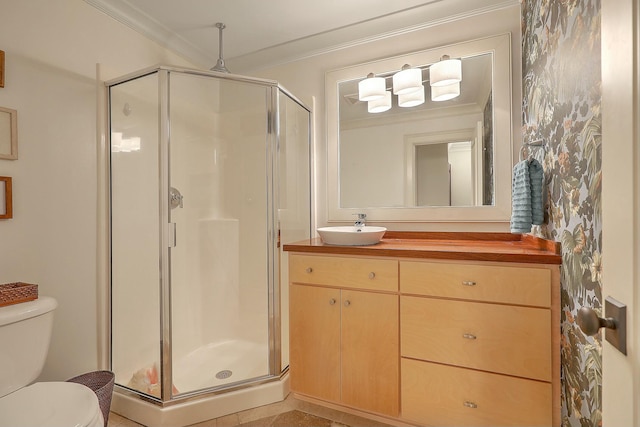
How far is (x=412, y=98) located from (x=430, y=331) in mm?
1507

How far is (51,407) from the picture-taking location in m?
1.12

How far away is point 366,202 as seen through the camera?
229 cm

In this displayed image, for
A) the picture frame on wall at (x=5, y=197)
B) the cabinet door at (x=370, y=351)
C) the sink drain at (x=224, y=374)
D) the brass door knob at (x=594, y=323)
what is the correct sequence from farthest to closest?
the sink drain at (x=224, y=374)
the cabinet door at (x=370, y=351)
the picture frame on wall at (x=5, y=197)
the brass door knob at (x=594, y=323)

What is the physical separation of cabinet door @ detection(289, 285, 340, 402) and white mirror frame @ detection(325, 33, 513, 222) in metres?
0.75

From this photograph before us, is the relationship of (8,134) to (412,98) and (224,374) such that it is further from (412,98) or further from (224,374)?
(412,98)

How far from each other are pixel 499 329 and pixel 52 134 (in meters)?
2.37

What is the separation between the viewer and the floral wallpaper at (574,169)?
0.98 metres

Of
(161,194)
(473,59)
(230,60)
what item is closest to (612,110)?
(473,59)

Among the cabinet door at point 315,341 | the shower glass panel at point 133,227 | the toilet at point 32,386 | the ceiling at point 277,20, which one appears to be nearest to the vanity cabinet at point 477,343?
the cabinet door at point 315,341

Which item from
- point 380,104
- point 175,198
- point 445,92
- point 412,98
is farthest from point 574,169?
point 175,198

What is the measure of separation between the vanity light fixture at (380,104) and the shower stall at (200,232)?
1.58 feet

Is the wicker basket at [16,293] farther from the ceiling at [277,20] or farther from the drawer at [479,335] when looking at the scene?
the drawer at [479,335]

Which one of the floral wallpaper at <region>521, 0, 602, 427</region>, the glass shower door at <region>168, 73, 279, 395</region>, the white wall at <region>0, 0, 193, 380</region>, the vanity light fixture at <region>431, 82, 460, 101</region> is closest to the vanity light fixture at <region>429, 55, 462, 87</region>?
the vanity light fixture at <region>431, 82, 460, 101</region>

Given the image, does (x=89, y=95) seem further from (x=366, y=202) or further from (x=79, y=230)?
(x=366, y=202)
